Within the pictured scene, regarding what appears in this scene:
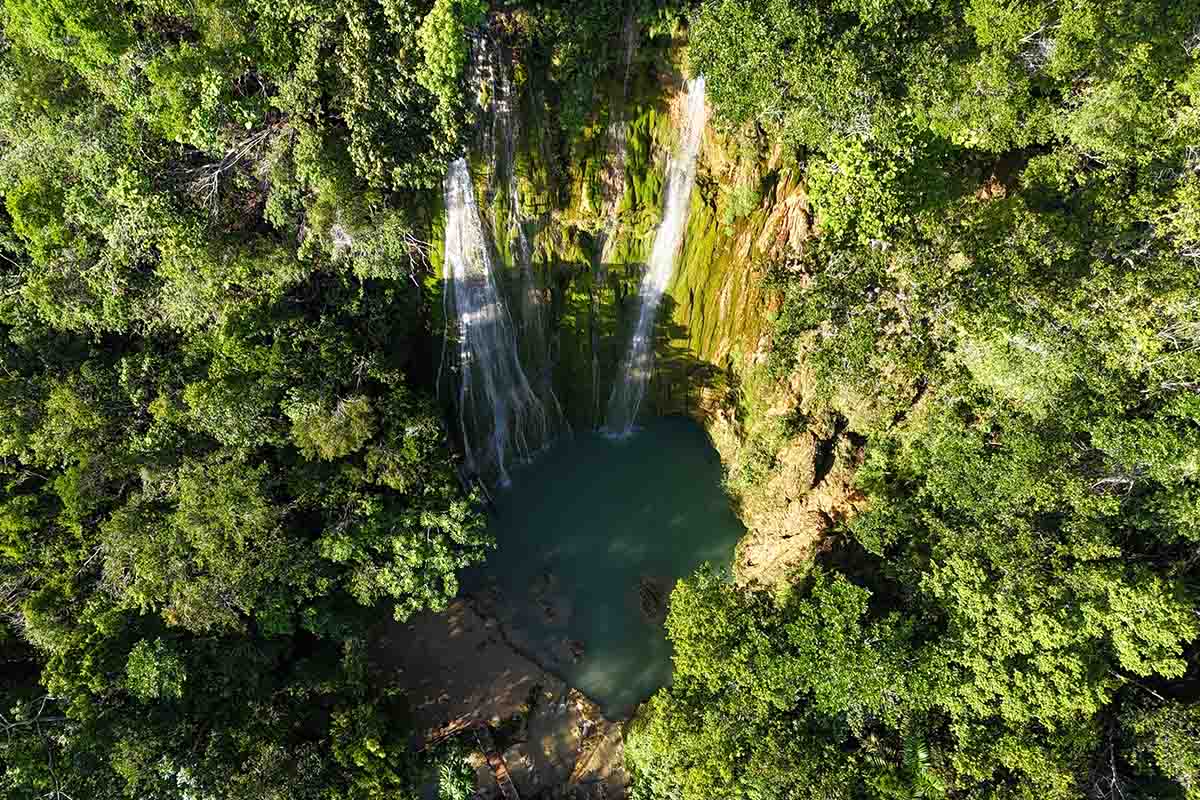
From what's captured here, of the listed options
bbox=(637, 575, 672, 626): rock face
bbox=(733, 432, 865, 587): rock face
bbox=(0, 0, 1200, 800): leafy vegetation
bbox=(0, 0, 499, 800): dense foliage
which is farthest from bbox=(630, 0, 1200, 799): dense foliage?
bbox=(0, 0, 499, 800): dense foliage

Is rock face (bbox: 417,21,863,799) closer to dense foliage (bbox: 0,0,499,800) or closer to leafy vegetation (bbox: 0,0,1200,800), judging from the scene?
leafy vegetation (bbox: 0,0,1200,800)

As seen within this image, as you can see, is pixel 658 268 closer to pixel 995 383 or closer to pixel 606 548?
pixel 995 383

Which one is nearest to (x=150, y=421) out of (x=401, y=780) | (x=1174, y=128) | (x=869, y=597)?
(x=401, y=780)

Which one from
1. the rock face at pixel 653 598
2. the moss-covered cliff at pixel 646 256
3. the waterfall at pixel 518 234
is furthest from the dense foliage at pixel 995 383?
the rock face at pixel 653 598

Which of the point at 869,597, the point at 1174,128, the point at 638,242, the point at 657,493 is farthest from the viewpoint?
the point at 657,493

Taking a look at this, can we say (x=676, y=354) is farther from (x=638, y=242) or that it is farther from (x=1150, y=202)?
(x=1150, y=202)

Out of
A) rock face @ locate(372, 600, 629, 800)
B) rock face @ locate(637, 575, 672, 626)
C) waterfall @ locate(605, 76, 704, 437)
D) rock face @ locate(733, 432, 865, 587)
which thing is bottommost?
rock face @ locate(372, 600, 629, 800)
